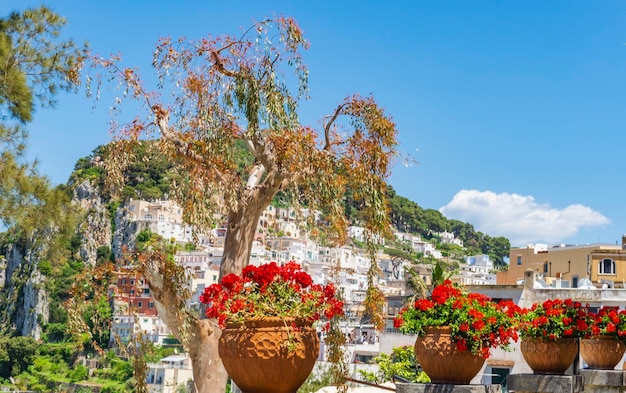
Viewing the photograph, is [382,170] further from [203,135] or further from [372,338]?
[372,338]

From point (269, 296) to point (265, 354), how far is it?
1.21ft

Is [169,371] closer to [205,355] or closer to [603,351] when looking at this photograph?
[205,355]

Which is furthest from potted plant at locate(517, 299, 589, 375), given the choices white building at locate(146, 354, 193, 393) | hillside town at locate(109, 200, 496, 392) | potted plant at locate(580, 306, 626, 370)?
white building at locate(146, 354, 193, 393)

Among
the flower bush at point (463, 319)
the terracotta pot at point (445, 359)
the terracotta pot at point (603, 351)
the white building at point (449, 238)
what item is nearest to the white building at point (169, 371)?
the terracotta pot at point (603, 351)

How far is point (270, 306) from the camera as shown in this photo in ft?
15.1

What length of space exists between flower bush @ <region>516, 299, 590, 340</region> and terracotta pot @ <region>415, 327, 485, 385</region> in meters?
0.98

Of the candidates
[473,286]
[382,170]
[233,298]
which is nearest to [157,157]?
[382,170]

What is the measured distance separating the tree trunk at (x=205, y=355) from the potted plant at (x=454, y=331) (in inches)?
142

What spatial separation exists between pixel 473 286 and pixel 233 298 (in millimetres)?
28026

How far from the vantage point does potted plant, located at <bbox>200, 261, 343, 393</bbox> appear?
14.6ft

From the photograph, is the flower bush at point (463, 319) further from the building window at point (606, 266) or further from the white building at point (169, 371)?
the white building at point (169, 371)

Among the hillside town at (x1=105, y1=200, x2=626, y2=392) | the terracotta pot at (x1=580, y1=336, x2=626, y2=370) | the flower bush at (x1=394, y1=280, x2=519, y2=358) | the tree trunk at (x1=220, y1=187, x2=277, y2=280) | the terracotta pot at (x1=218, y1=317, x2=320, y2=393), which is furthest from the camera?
the hillside town at (x1=105, y1=200, x2=626, y2=392)

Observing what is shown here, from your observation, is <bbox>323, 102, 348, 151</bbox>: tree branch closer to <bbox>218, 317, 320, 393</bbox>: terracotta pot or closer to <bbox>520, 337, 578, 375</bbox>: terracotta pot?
<bbox>520, 337, 578, 375</bbox>: terracotta pot

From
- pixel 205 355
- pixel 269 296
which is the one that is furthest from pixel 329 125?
pixel 269 296
